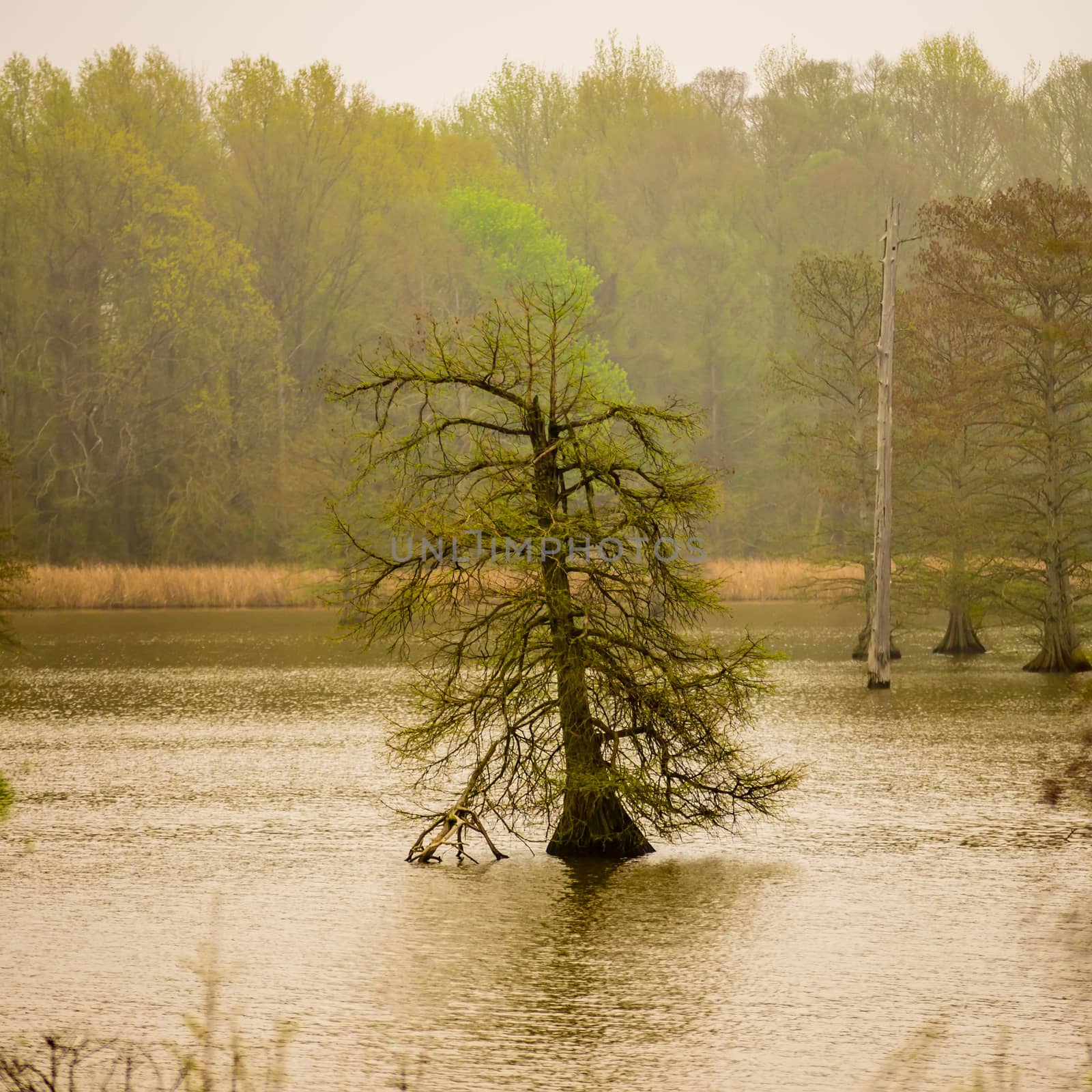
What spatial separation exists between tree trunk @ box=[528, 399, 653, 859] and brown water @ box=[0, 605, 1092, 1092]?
42cm

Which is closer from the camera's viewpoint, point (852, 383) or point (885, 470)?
point (885, 470)

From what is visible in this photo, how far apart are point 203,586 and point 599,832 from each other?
3746 cm

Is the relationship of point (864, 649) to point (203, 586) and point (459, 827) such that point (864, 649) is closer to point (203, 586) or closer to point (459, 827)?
point (459, 827)

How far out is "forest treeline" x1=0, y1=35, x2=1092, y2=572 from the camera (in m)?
53.8

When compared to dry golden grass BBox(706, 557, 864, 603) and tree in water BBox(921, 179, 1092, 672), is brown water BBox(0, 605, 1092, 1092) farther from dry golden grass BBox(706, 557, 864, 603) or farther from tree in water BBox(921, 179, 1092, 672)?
dry golden grass BBox(706, 557, 864, 603)

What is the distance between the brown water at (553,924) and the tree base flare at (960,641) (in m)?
13.8

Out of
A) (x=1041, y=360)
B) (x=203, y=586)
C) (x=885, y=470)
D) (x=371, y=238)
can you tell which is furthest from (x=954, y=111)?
(x=885, y=470)

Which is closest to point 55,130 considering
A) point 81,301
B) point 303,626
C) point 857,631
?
point 81,301

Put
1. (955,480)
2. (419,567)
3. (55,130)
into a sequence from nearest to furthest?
(419,567) < (955,480) < (55,130)

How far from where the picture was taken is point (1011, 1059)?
27.1 ft

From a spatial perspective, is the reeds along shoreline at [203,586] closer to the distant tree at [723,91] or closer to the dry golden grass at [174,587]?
the dry golden grass at [174,587]

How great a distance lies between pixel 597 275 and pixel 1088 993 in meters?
58.4

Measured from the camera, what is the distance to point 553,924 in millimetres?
11258

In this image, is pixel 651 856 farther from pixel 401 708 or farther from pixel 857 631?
pixel 857 631
